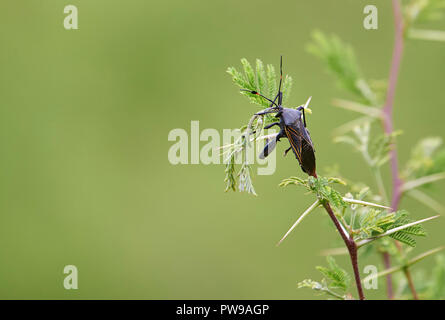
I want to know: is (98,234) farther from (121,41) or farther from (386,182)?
(386,182)

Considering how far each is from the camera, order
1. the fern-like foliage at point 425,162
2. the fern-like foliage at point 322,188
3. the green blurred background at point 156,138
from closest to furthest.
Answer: the fern-like foliage at point 322,188 < the fern-like foliage at point 425,162 < the green blurred background at point 156,138

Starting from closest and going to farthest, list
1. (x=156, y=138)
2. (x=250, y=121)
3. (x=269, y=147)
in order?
(x=250, y=121)
(x=269, y=147)
(x=156, y=138)

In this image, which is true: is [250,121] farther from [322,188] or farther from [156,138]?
[156,138]

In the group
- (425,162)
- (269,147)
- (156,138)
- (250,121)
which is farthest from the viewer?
(156,138)

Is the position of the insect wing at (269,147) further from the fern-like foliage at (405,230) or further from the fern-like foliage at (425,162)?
the fern-like foliage at (425,162)

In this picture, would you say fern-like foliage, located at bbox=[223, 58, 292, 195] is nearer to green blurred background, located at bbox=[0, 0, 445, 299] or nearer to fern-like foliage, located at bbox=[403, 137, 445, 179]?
fern-like foliage, located at bbox=[403, 137, 445, 179]

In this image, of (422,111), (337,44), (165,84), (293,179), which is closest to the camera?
(293,179)

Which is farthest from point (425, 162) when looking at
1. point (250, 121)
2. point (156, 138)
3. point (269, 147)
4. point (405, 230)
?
point (156, 138)

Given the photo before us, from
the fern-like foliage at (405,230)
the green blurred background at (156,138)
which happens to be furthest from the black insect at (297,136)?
the green blurred background at (156,138)
